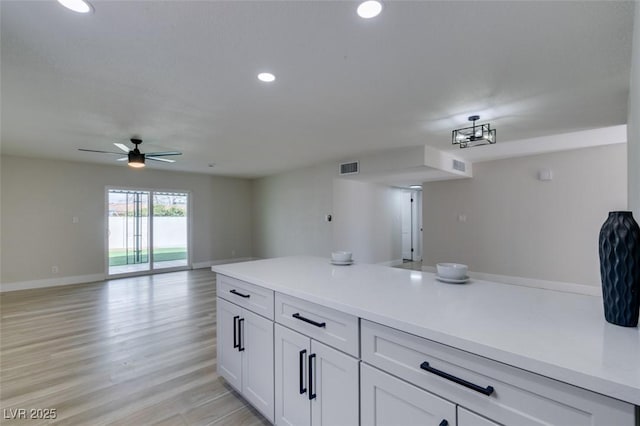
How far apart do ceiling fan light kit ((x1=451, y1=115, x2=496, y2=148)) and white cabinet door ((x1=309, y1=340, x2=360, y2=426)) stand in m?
2.93

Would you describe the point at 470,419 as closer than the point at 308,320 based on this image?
Yes

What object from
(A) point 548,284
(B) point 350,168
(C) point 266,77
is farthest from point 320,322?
(A) point 548,284

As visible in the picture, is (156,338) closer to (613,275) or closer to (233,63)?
(233,63)

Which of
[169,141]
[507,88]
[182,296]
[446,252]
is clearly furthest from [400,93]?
[446,252]

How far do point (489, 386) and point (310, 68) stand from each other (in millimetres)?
2272

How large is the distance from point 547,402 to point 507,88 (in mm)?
2712

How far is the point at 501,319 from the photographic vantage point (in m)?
1.13

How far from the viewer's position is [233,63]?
2.20 metres

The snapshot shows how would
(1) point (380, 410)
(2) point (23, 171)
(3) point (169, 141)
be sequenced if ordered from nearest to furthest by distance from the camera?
(1) point (380, 410), (3) point (169, 141), (2) point (23, 171)

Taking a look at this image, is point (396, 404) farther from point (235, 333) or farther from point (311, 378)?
point (235, 333)

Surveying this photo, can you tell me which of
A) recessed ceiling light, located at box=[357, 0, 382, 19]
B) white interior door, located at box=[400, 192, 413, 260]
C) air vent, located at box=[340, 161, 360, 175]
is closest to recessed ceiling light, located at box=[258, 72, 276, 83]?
recessed ceiling light, located at box=[357, 0, 382, 19]

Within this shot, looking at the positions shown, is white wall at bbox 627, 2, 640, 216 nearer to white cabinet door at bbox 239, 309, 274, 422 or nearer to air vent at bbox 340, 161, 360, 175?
white cabinet door at bbox 239, 309, 274, 422

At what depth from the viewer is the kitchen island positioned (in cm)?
77

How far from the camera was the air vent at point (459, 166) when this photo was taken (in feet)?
18.5
